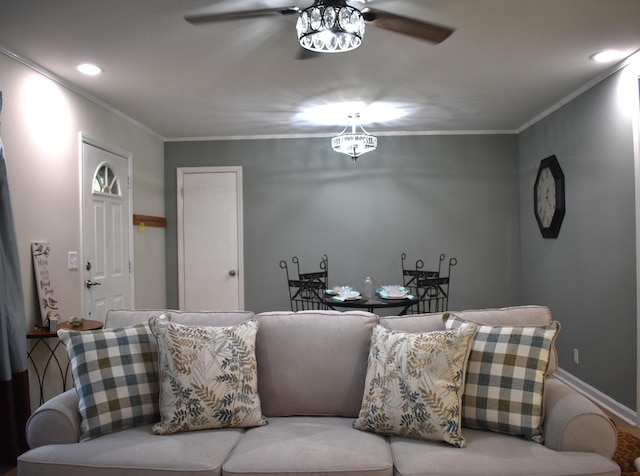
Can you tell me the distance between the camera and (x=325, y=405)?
215cm

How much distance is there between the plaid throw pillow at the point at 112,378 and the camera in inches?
74.4

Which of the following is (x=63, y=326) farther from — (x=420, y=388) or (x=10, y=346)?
(x=420, y=388)

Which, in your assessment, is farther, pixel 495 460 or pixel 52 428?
pixel 52 428

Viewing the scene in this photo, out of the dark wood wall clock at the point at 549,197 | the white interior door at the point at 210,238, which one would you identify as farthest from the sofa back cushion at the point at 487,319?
the white interior door at the point at 210,238

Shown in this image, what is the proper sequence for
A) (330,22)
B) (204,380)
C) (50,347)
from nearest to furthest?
(204,380)
(330,22)
(50,347)

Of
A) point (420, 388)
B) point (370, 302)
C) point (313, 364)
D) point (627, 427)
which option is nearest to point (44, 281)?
point (313, 364)

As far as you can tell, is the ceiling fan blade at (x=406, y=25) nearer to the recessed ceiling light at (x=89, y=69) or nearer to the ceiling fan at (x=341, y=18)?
the ceiling fan at (x=341, y=18)

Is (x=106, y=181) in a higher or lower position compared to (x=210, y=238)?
higher

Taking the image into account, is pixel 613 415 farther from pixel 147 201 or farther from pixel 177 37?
pixel 147 201

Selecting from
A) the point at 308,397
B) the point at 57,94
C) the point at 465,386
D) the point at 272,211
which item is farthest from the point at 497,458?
the point at 272,211

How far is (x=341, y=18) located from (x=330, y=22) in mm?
52

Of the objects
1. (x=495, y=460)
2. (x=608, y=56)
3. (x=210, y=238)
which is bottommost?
(x=495, y=460)

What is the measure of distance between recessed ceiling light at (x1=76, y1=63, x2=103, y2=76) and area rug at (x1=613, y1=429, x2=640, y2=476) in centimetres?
398

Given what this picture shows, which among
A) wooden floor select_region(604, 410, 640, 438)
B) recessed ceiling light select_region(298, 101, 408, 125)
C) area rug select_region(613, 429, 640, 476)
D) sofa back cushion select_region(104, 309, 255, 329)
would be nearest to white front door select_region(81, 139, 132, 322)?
sofa back cushion select_region(104, 309, 255, 329)
